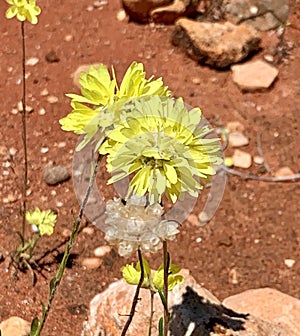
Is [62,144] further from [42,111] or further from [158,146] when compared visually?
[158,146]

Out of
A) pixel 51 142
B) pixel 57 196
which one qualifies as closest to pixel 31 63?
pixel 51 142

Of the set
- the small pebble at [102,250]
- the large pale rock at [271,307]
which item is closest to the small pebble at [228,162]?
the small pebble at [102,250]

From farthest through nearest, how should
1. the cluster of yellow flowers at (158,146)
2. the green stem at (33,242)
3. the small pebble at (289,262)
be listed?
the small pebble at (289,262) < the green stem at (33,242) < the cluster of yellow flowers at (158,146)

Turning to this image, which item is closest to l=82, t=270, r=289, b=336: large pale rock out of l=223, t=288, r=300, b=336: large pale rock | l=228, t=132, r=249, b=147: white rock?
l=223, t=288, r=300, b=336: large pale rock

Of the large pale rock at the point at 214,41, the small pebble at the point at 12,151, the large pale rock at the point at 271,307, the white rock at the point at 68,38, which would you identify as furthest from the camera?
the white rock at the point at 68,38

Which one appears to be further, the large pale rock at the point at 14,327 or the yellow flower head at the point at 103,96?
the large pale rock at the point at 14,327

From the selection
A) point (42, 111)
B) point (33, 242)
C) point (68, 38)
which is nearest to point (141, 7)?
point (68, 38)

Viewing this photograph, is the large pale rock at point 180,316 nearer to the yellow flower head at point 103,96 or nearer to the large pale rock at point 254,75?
the yellow flower head at point 103,96

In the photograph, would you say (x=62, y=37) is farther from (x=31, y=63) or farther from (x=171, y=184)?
(x=171, y=184)
